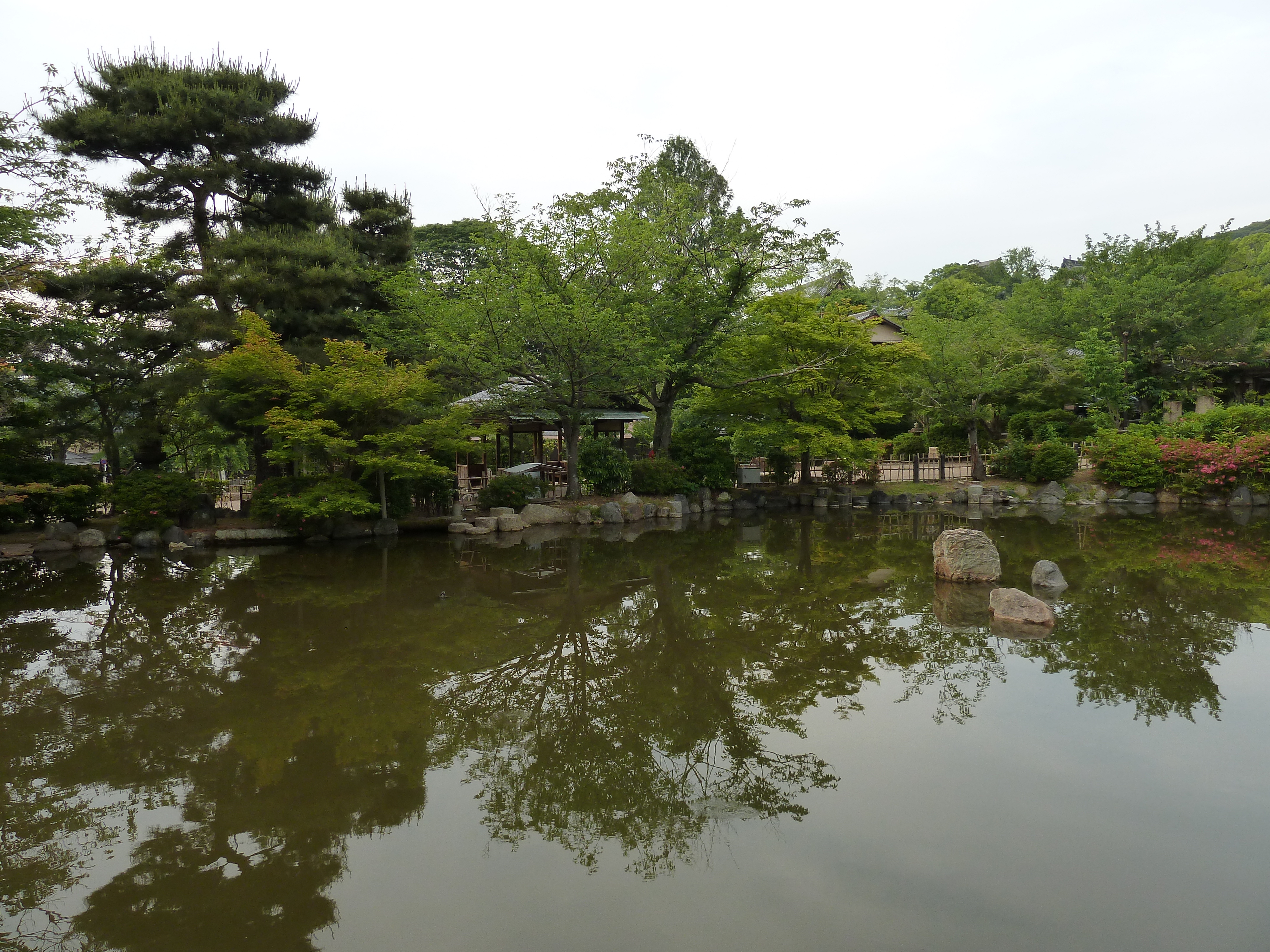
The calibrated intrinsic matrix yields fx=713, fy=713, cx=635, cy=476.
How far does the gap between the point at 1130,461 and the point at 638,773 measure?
62.9 ft

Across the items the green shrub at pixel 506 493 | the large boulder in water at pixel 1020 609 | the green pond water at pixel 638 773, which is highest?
the green shrub at pixel 506 493

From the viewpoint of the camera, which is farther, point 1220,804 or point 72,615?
point 72,615

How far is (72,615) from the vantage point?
8289mm

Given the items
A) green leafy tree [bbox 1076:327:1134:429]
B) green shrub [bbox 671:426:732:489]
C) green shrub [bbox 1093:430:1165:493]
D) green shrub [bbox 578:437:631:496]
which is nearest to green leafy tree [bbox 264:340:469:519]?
green shrub [bbox 578:437:631:496]

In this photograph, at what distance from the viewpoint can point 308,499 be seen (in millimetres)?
12633

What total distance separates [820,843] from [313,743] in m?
3.33

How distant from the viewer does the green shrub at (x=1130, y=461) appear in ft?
59.8

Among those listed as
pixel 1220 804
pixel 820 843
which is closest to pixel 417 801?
pixel 820 843

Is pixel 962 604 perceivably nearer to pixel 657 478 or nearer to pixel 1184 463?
pixel 657 478

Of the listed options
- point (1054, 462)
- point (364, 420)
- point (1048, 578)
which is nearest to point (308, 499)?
point (364, 420)

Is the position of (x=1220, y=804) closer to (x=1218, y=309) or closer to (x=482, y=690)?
(x=482, y=690)

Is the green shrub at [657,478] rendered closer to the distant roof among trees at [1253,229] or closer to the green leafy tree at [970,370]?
the green leafy tree at [970,370]

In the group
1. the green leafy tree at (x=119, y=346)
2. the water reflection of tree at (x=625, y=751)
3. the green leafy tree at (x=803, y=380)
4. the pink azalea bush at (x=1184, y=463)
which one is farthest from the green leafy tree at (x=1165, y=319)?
the green leafy tree at (x=119, y=346)

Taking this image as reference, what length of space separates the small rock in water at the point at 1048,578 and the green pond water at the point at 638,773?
16 cm
